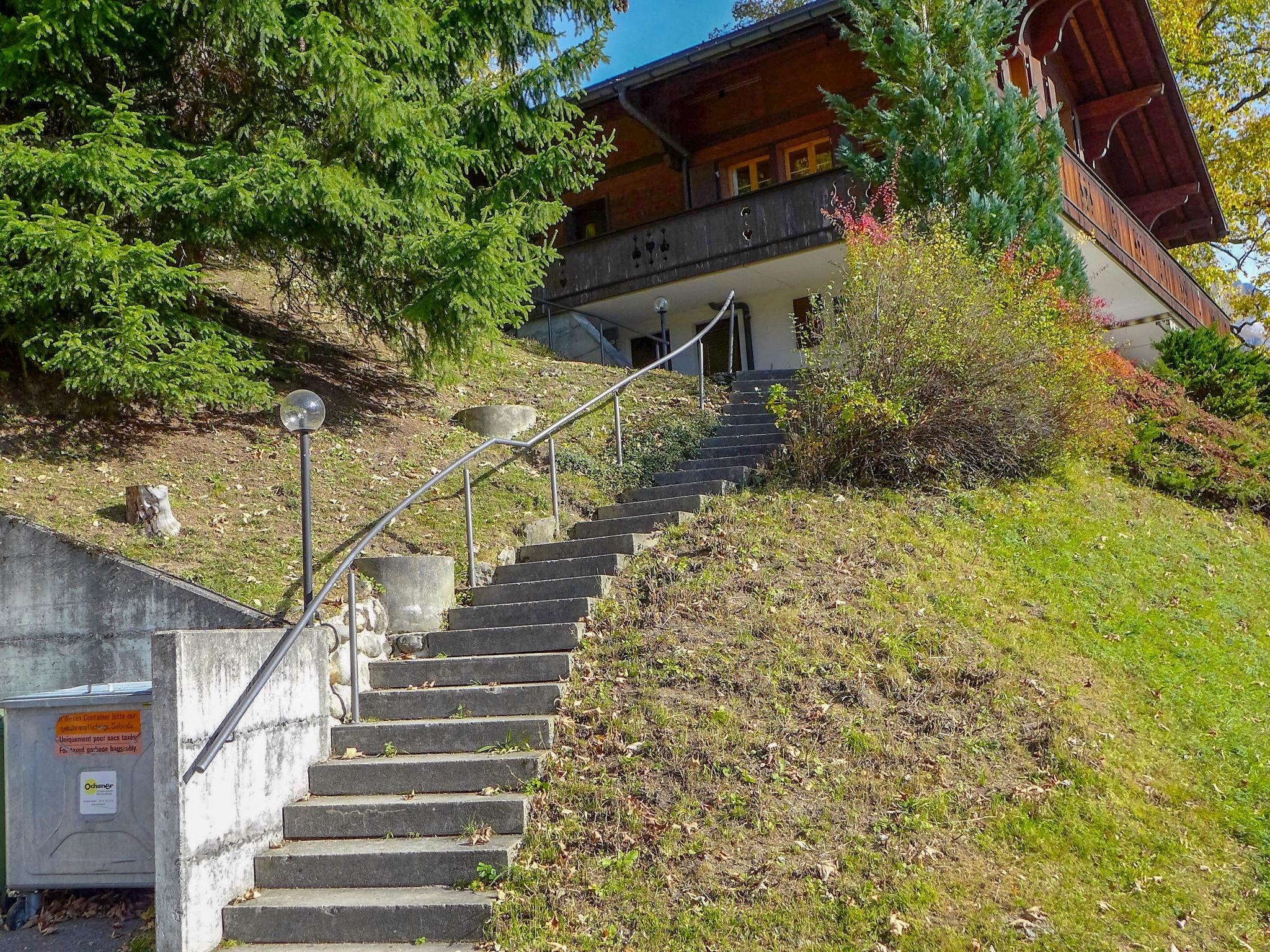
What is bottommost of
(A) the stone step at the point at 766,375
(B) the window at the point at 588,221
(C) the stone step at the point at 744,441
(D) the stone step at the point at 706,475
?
(D) the stone step at the point at 706,475

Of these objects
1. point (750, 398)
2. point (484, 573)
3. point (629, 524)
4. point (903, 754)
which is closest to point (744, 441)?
point (750, 398)

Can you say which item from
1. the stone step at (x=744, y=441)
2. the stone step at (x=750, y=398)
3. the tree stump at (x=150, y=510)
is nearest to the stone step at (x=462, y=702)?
the tree stump at (x=150, y=510)

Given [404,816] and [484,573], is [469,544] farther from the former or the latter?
[404,816]

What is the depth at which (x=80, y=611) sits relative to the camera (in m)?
6.88

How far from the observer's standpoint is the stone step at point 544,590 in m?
7.79

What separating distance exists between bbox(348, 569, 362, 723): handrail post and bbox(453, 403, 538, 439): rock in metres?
4.47

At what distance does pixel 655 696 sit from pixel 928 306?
206 inches

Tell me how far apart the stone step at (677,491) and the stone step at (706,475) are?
0.42ft

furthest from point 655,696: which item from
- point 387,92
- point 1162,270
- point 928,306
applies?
point 1162,270

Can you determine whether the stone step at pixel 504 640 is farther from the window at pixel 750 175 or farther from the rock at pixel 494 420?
the window at pixel 750 175

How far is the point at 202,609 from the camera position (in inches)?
259

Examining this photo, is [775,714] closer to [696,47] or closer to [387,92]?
[387,92]

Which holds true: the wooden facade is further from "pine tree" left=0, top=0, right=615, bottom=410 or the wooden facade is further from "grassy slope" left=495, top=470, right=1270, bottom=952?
"grassy slope" left=495, top=470, right=1270, bottom=952

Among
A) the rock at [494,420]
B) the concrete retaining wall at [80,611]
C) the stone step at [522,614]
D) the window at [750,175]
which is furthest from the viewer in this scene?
the window at [750,175]
